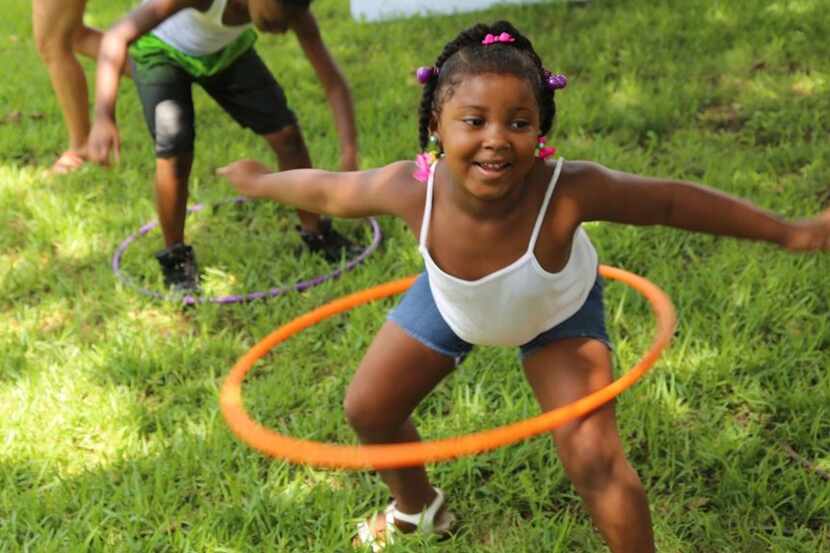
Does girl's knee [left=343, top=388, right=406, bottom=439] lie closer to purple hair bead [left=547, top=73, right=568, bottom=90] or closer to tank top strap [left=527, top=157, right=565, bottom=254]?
tank top strap [left=527, top=157, right=565, bottom=254]

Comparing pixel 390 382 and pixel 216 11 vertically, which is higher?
pixel 216 11

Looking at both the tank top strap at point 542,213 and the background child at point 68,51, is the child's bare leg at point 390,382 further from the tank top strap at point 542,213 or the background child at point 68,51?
the background child at point 68,51

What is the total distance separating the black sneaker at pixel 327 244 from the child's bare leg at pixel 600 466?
223cm

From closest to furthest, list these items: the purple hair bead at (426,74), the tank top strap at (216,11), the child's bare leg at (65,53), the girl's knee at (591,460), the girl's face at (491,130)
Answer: the girl's face at (491,130) → the girl's knee at (591,460) → the purple hair bead at (426,74) → the tank top strap at (216,11) → the child's bare leg at (65,53)

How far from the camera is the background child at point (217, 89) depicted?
3906mm

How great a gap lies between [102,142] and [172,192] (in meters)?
1.35

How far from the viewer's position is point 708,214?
226 centimetres

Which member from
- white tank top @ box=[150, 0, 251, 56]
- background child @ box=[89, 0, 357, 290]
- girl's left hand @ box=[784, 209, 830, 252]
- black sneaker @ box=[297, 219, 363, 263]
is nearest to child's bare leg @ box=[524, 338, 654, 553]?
girl's left hand @ box=[784, 209, 830, 252]

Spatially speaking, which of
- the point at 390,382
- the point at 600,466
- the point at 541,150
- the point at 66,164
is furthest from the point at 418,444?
the point at 66,164

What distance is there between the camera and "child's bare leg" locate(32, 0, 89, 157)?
4695mm

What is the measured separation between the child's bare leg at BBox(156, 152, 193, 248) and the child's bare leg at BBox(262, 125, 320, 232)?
393 mm

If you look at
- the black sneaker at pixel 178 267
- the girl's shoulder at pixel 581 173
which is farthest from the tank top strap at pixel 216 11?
the girl's shoulder at pixel 581 173

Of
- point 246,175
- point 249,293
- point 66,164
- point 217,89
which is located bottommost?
point 249,293

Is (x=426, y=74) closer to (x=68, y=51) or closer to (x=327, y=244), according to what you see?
(x=327, y=244)
